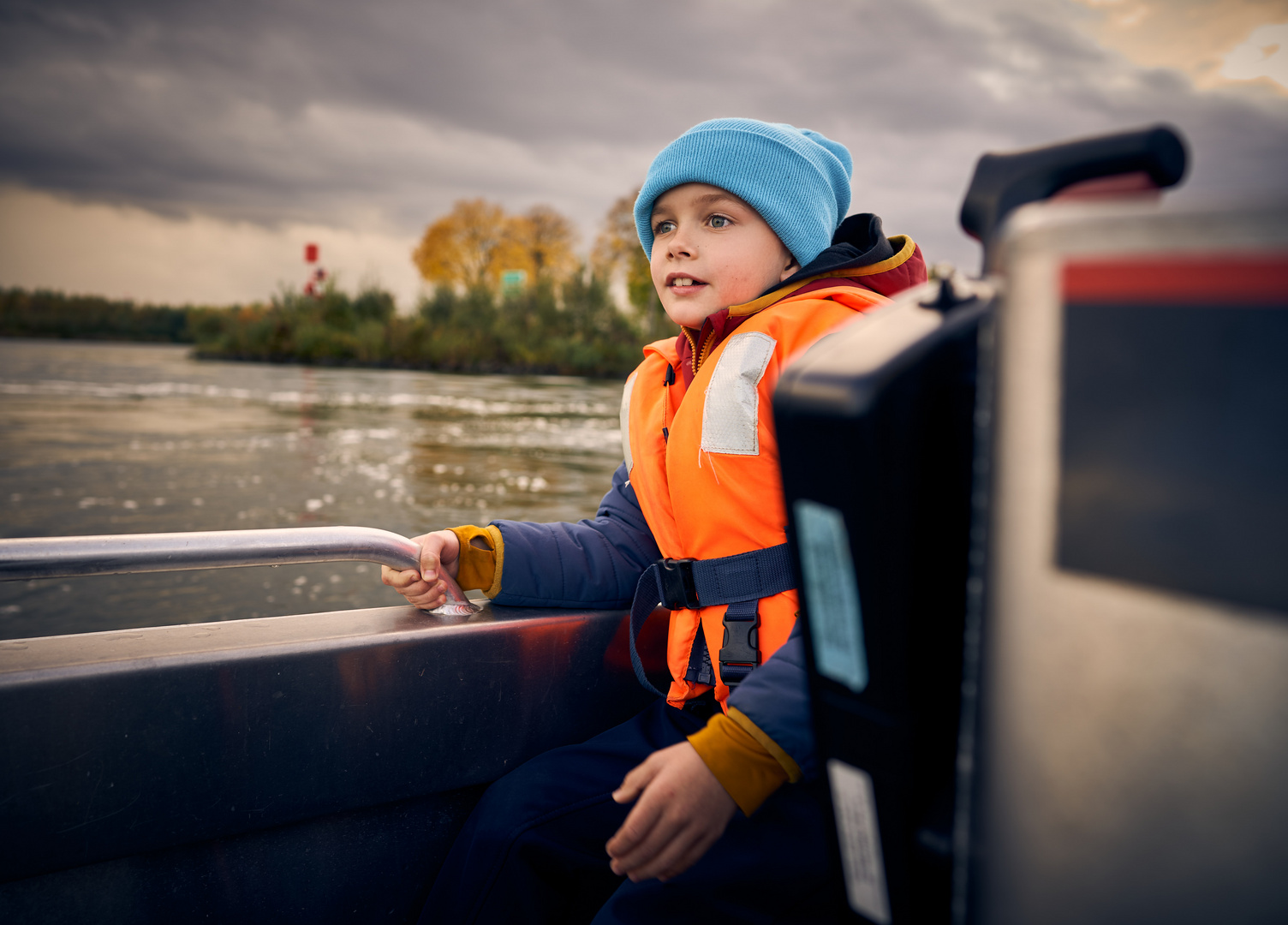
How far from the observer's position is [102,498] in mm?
3977

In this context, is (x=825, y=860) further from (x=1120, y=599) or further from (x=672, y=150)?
(x=672, y=150)

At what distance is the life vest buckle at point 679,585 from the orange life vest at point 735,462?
0.06 feet

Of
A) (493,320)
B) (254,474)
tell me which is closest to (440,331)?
(493,320)

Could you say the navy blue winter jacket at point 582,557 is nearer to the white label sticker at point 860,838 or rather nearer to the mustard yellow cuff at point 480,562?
the mustard yellow cuff at point 480,562

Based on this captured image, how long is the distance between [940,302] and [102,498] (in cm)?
454

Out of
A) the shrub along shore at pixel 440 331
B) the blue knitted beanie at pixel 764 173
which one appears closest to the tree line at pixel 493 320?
the shrub along shore at pixel 440 331

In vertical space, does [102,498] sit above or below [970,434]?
below

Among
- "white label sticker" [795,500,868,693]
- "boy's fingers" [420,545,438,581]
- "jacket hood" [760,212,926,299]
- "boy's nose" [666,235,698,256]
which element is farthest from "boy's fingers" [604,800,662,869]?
"boy's nose" [666,235,698,256]

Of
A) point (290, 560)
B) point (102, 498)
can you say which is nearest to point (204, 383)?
point (102, 498)

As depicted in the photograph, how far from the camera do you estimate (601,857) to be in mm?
1138

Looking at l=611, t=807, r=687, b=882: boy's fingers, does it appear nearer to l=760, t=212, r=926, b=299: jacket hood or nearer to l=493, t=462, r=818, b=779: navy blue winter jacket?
l=493, t=462, r=818, b=779: navy blue winter jacket

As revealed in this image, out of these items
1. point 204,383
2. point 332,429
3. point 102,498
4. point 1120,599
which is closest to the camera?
point 1120,599

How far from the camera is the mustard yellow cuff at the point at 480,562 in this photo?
4.21ft

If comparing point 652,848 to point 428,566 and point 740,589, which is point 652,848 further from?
point 428,566
